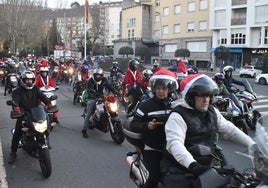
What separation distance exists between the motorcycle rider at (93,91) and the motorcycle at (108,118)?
0.34 ft

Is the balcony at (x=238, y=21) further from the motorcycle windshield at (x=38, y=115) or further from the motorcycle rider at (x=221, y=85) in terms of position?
the motorcycle windshield at (x=38, y=115)

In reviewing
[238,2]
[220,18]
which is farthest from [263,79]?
[220,18]

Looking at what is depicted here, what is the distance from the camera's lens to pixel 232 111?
28.4ft

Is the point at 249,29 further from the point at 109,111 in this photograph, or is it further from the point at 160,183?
the point at 160,183

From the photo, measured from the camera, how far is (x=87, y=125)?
8625 millimetres

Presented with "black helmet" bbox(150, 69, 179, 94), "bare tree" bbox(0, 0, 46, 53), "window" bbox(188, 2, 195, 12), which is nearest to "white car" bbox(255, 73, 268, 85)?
"black helmet" bbox(150, 69, 179, 94)

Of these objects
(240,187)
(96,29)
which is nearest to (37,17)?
(96,29)

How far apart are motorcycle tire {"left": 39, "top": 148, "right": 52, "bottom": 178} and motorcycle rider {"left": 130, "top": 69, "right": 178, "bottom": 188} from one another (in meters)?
2.06

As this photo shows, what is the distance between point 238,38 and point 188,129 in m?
52.0

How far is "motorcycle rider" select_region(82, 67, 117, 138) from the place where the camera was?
8587mm

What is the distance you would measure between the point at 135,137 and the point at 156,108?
376mm

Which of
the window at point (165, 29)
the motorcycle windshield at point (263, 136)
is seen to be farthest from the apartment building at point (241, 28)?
the motorcycle windshield at point (263, 136)

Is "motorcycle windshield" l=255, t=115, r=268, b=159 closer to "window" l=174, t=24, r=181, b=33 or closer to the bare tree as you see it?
the bare tree

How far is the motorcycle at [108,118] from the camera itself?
7.86 meters
